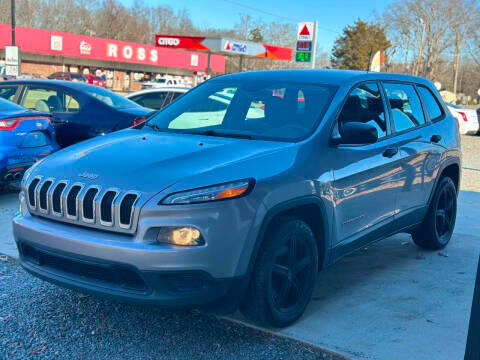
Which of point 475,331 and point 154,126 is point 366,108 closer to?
point 154,126

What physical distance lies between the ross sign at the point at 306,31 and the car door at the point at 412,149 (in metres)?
12.2

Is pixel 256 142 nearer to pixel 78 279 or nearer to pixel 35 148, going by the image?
pixel 78 279

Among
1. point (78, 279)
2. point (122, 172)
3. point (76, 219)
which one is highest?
point (122, 172)

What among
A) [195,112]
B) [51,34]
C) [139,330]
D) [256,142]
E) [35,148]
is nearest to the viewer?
[139,330]

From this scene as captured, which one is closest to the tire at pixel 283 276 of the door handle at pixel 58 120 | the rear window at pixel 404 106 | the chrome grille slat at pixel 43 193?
the chrome grille slat at pixel 43 193

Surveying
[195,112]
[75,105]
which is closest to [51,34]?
[75,105]

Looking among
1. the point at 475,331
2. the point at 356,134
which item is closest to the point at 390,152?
the point at 356,134

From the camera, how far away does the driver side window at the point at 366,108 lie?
451 cm

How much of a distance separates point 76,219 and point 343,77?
237 centimetres

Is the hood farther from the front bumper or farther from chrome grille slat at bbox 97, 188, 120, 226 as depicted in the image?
the front bumper

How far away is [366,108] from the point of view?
473cm

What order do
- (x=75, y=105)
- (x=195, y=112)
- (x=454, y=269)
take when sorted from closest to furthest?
(x=195, y=112) < (x=454, y=269) < (x=75, y=105)

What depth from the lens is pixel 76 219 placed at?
3.37 metres

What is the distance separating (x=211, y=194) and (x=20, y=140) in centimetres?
471
